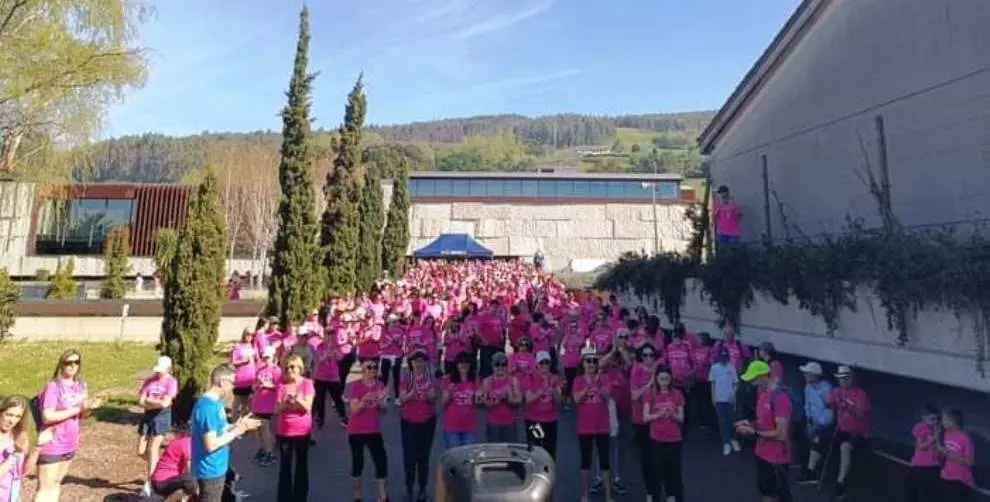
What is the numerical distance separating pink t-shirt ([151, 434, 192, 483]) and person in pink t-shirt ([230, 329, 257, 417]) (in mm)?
4503

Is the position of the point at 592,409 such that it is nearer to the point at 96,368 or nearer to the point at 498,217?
the point at 96,368

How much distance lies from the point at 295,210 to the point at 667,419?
12.4 meters

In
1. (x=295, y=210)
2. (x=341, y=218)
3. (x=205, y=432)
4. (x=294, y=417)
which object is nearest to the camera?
(x=205, y=432)

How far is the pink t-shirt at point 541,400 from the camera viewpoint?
7.77m

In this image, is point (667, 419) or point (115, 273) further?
point (115, 273)

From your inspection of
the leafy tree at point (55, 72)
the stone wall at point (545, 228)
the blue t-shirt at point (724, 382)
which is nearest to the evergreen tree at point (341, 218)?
the leafy tree at point (55, 72)

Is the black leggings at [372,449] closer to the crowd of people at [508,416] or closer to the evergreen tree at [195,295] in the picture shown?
the crowd of people at [508,416]

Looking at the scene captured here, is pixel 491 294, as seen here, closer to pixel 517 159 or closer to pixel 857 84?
pixel 857 84

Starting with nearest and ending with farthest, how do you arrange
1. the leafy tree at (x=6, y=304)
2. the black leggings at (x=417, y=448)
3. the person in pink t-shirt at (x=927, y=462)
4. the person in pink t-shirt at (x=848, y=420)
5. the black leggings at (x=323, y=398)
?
the person in pink t-shirt at (x=927, y=462) < the black leggings at (x=417, y=448) < the person in pink t-shirt at (x=848, y=420) < the black leggings at (x=323, y=398) < the leafy tree at (x=6, y=304)

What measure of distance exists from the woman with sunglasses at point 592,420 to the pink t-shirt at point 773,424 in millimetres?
1616

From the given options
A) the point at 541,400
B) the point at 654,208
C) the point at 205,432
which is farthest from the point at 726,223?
the point at 654,208

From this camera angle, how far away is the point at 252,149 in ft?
184

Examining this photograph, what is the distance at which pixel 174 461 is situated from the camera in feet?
18.1

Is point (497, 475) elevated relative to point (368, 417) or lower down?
elevated
